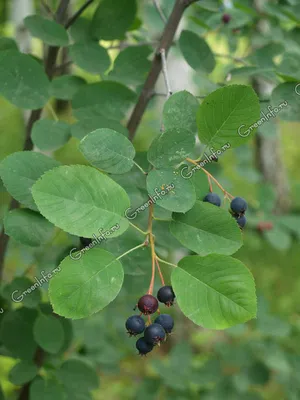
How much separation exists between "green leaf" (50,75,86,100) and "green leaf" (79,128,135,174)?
0.91 ft

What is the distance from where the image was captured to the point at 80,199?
0.53 meters

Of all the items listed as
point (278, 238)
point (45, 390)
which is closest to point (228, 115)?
point (45, 390)

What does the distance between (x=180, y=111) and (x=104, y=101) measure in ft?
0.68

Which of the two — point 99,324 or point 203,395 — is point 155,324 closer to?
point 99,324

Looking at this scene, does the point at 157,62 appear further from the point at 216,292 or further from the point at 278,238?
the point at 278,238

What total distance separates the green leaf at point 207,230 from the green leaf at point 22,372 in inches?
20.2

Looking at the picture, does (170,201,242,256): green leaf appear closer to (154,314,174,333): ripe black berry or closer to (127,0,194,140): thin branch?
(154,314,174,333): ripe black berry

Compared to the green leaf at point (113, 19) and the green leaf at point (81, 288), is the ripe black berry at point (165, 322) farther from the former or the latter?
the green leaf at point (113, 19)

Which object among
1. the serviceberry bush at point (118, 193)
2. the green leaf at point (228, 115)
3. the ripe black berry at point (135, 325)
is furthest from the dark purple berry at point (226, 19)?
the ripe black berry at point (135, 325)

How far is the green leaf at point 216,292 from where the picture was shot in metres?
0.51

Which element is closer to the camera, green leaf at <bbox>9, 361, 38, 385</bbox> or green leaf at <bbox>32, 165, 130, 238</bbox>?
green leaf at <bbox>32, 165, 130, 238</bbox>

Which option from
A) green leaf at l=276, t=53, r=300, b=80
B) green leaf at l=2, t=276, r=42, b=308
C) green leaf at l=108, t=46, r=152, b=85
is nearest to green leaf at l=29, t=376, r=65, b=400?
green leaf at l=2, t=276, r=42, b=308

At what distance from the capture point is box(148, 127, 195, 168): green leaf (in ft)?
1.92

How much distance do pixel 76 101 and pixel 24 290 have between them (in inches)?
14.2
